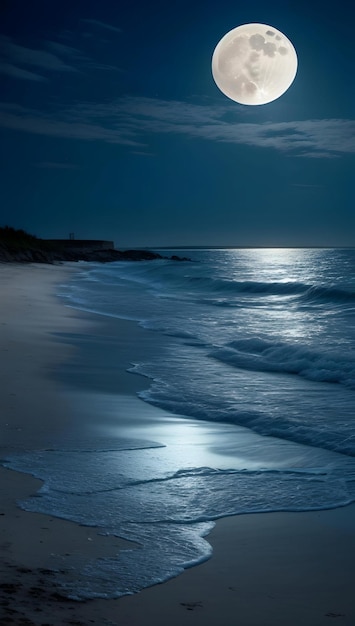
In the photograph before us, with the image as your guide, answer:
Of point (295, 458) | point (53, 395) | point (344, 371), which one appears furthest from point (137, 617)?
point (344, 371)

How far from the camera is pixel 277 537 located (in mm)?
3611

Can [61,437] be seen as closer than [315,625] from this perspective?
No

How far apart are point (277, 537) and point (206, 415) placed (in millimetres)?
2933

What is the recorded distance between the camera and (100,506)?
3.94 m

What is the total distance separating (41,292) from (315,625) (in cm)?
1970

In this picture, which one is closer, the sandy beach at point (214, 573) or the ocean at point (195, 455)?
the sandy beach at point (214, 573)

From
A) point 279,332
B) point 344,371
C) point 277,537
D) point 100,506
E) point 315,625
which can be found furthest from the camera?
point 279,332

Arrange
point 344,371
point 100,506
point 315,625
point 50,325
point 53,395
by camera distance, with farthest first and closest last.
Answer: point 50,325
point 344,371
point 53,395
point 100,506
point 315,625

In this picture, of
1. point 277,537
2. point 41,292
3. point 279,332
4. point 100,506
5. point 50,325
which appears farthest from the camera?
point 41,292

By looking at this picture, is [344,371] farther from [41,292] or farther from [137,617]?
[41,292]

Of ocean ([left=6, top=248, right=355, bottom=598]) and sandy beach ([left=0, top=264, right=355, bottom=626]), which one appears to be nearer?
sandy beach ([left=0, top=264, right=355, bottom=626])

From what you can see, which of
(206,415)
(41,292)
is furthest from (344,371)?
(41,292)

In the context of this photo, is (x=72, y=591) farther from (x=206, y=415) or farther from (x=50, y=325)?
(x=50, y=325)

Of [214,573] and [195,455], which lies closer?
[214,573]
